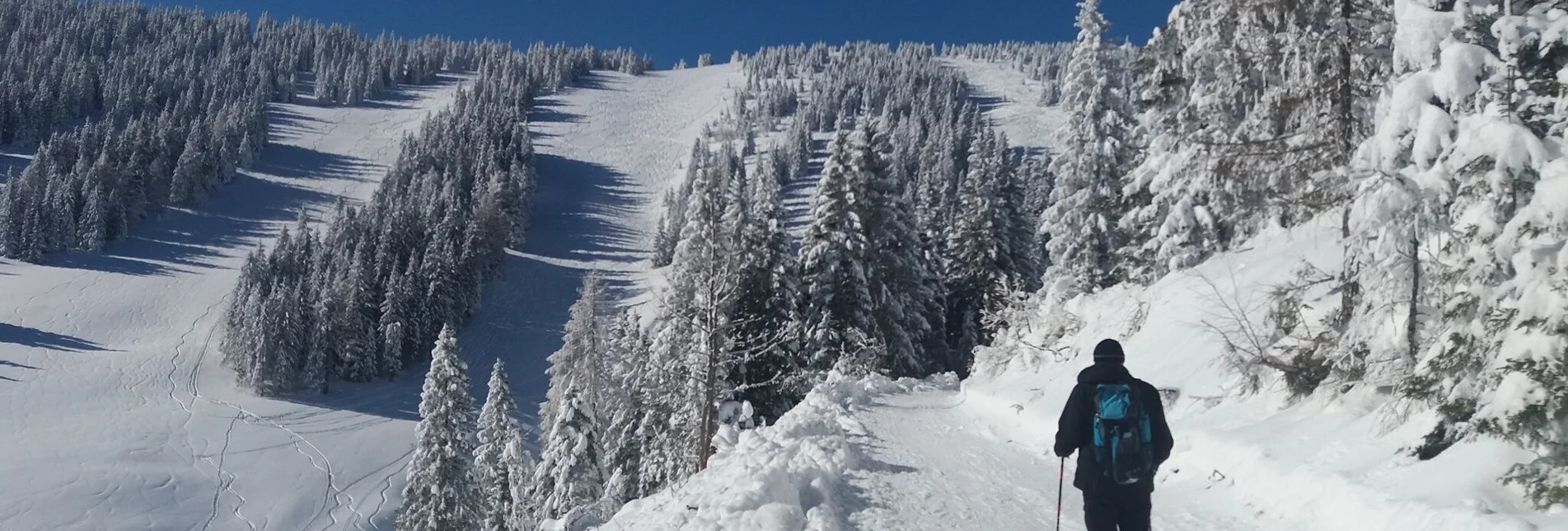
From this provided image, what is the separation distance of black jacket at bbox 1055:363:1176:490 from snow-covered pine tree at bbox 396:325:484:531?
25837 millimetres

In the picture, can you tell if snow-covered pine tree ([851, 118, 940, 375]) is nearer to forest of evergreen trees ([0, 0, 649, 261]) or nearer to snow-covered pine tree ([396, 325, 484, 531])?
snow-covered pine tree ([396, 325, 484, 531])

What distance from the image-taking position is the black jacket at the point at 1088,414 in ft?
17.0

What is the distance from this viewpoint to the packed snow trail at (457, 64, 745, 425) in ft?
252

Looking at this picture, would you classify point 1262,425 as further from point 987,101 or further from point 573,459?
point 987,101

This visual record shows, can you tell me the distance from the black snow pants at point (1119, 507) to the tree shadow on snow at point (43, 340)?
80984 millimetres

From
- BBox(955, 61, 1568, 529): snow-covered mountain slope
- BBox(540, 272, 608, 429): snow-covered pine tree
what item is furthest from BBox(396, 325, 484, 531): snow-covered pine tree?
BBox(955, 61, 1568, 529): snow-covered mountain slope

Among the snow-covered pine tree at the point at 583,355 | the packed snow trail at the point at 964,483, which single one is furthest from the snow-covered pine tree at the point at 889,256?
the snow-covered pine tree at the point at 583,355

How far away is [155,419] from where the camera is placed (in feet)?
173

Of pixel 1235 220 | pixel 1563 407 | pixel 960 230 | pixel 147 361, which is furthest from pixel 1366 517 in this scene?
pixel 147 361

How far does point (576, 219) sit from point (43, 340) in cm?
6123

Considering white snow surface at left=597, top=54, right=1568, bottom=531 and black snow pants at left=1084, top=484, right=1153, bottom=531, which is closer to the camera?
black snow pants at left=1084, top=484, right=1153, bottom=531

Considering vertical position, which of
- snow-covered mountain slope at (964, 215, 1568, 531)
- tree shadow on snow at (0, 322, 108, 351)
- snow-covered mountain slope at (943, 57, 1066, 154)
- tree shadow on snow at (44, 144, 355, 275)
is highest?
snow-covered mountain slope at (943, 57, 1066, 154)

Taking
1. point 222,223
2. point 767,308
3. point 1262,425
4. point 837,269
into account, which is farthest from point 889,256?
point 222,223

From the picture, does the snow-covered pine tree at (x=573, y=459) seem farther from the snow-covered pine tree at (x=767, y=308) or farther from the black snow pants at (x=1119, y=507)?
the black snow pants at (x=1119, y=507)
